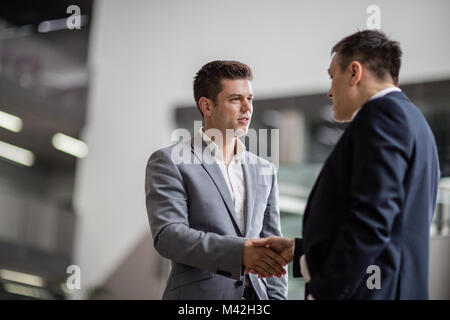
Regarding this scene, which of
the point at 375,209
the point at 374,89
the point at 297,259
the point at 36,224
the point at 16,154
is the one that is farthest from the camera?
the point at 16,154

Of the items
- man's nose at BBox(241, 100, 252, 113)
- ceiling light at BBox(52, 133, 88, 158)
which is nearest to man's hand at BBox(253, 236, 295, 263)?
man's nose at BBox(241, 100, 252, 113)

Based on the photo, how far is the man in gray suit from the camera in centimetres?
177

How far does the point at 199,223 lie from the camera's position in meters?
1.88

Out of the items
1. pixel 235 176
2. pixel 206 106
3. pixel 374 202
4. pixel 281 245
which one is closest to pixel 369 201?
pixel 374 202

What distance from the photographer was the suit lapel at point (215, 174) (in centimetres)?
191

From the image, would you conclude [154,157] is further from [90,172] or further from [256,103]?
[90,172]

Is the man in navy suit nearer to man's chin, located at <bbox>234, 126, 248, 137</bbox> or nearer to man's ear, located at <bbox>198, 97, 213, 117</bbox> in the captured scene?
man's chin, located at <bbox>234, 126, 248, 137</bbox>

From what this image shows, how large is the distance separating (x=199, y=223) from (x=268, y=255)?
27 cm

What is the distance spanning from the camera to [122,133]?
1119cm

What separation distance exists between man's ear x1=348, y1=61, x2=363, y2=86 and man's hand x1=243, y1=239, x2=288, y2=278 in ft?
2.03

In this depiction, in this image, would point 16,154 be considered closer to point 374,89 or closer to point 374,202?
point 374,89

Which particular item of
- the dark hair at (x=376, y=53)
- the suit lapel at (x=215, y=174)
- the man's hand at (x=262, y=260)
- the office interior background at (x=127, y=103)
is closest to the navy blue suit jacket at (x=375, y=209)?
the dark hair at (x=376, y=53)
